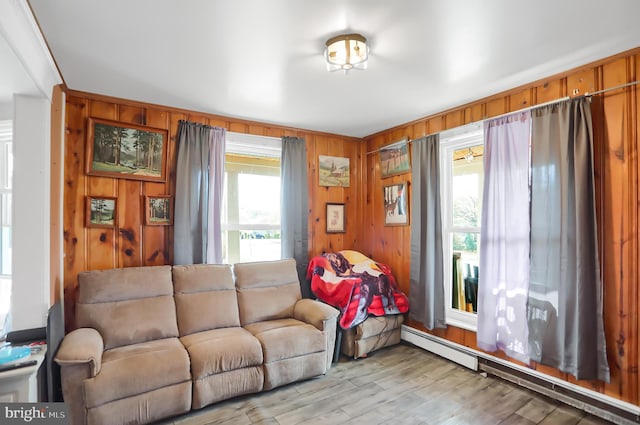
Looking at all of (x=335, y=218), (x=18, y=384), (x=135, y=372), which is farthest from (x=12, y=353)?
(x=335, y=218)

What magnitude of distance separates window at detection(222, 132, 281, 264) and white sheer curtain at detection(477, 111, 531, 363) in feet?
7.21

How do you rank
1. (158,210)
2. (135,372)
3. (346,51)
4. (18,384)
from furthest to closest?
(158,210), (135,372), (346,51), (18,384)

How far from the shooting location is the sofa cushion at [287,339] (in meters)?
2.59

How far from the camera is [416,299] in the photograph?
346cm

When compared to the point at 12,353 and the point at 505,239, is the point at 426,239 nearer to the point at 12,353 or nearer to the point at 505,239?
the point at 505,239

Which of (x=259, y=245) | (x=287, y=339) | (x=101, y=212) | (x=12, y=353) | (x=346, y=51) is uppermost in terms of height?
(x=346, y=51)

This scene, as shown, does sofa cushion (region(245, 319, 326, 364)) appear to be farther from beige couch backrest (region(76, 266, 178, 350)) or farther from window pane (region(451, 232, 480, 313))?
window pane (region(451, 232, 480, 313))

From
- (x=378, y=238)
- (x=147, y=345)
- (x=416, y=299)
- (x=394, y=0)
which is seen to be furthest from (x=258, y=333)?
(x=394, y=0)

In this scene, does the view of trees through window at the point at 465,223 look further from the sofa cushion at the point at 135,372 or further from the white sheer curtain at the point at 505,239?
the sofa cushion at the point at 135,372

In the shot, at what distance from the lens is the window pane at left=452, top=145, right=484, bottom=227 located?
10.3 feet

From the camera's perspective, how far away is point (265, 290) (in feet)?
10.6

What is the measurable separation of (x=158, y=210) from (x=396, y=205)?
8.41ft

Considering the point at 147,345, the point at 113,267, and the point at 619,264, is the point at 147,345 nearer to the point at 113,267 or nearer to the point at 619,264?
the point at 113,267

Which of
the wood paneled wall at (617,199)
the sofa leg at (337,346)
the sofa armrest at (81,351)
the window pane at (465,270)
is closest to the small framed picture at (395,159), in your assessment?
the window pane at (465,270)
